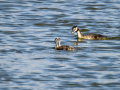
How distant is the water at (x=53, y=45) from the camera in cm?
1051

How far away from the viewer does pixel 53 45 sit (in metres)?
15.0

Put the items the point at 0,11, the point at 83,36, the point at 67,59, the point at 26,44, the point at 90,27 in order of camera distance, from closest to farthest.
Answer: the point at 67,59 → the point at 26,44 → the point at 83,36 → the point at 90,27 → the point at 0,11

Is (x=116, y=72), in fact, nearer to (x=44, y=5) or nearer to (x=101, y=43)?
(x=101, y=43)

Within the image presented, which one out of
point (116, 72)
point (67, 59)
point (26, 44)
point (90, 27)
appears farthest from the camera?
point (90, 27)

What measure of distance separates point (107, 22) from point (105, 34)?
2409 millimetres

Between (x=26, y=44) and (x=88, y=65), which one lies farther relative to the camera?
(x=26, y=44)

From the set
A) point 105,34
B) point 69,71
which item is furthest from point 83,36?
point 69,71

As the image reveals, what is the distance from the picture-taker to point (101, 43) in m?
15.6

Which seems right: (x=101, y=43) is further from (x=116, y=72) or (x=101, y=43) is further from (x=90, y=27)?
(x=116, y=72)

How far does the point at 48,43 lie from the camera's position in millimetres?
15383

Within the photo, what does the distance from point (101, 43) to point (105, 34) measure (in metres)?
1.84

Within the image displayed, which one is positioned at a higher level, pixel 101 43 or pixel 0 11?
pixel 0 11

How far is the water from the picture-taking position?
10.5 metres

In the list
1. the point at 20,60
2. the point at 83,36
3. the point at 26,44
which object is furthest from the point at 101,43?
the point at 20,60
